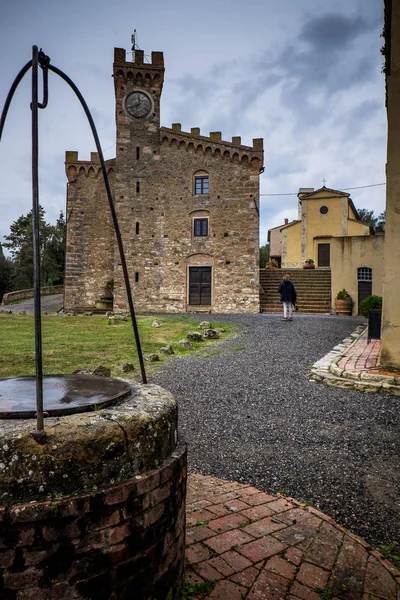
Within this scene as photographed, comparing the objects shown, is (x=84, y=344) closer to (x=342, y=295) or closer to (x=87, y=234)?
(x=342, y=295)

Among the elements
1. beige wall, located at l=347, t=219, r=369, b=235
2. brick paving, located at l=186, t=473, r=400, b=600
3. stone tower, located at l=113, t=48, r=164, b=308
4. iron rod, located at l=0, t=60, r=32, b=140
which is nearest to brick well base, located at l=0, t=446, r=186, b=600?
brick paving, located at l=186, t=473, r=400, b=600

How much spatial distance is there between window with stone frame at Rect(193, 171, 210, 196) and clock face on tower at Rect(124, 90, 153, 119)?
4859mm

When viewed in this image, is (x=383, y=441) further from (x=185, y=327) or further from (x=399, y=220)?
(x=185, y=327)

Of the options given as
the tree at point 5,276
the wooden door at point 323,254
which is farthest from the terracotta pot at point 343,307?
the tree at point 5,276

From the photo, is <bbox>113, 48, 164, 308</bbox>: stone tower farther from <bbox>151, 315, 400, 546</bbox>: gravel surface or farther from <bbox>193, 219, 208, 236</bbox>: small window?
<bbox>151, 315, 400, 546</bbox>: gravel surface

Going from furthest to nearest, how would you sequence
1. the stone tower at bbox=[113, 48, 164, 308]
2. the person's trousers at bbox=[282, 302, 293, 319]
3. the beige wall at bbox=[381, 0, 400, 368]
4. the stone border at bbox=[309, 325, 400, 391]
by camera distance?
the stone tower at bbox=[113, 48, 164, 308] → the person's trousers at bbox=[282, 302, 293, 319] → the beige wall at bbox=[381, 0, 400, 368] → the stone border at bbox=[309, 325, 400, 391]

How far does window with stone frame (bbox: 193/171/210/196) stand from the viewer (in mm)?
23052

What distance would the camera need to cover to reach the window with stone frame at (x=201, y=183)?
75.6ft

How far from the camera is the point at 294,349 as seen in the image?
971 cm

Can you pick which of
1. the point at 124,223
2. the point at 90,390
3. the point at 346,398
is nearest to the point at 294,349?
the point at 346,398

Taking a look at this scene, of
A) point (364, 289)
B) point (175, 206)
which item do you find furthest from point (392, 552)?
point (175, 206)

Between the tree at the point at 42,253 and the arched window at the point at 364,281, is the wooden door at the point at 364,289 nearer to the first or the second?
the arched window at the point at 364,281

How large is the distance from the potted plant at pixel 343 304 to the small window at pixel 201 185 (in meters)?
9.92

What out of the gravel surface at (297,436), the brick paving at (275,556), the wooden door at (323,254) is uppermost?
the wooden door at (323,254)
